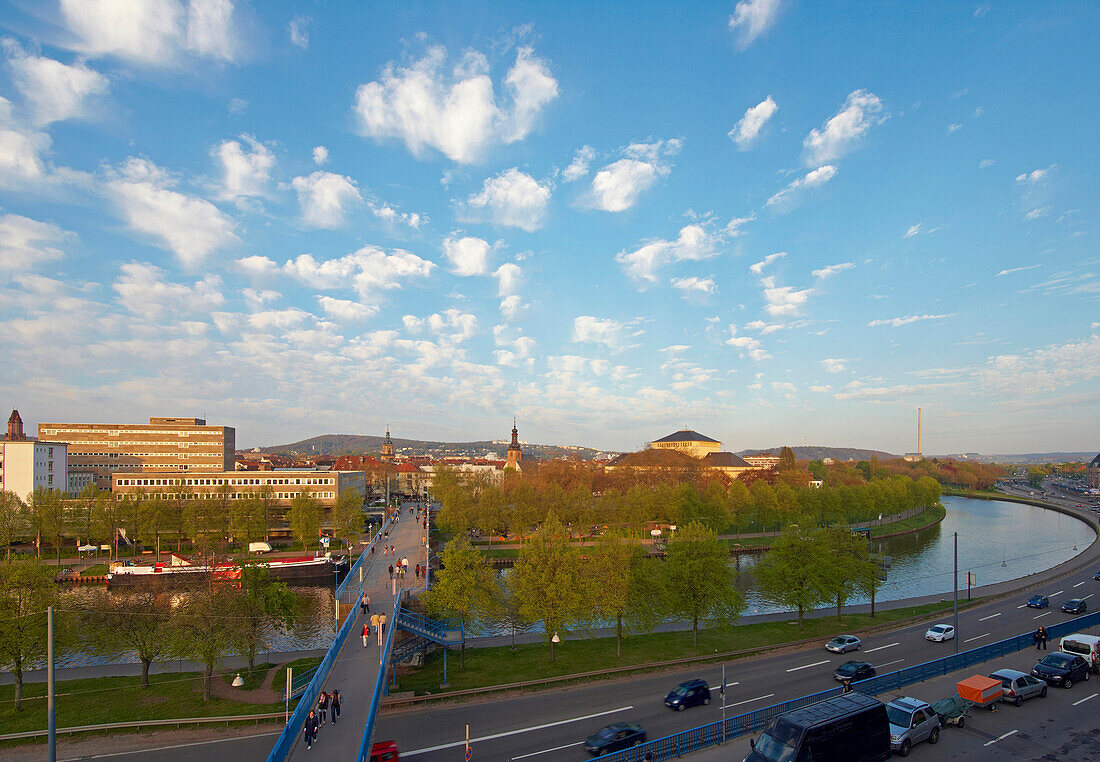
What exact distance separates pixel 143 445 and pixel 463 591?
10321cm

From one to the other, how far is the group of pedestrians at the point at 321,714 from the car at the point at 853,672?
69.8 ft

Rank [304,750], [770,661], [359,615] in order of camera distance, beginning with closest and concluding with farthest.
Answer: [304,750] → [770,661] → [359,615]

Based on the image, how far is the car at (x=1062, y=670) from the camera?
21.5m

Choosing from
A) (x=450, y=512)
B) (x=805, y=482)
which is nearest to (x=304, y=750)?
(x=450, y=512)

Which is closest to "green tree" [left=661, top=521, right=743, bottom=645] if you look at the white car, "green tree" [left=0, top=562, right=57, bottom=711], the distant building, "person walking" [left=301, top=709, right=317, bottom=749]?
the white car

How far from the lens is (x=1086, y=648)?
76.1 feet

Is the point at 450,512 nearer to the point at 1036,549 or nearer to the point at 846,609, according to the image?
the point at 846,609

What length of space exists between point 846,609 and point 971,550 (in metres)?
42.3

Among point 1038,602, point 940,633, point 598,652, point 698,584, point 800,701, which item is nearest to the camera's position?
point 800,701

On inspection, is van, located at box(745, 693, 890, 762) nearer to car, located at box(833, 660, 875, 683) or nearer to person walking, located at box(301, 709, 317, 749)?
car, located at box(833, 660, 875, 683)

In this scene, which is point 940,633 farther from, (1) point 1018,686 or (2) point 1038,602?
(2) point 1038,602

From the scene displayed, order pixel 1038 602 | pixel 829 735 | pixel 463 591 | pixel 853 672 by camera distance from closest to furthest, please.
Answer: pixel 829 735 → pixel 853 672 → pixel 463 591 → pixel 1038 602

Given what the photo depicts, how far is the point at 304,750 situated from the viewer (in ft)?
57.0

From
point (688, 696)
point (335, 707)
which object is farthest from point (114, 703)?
point (688, 696)
